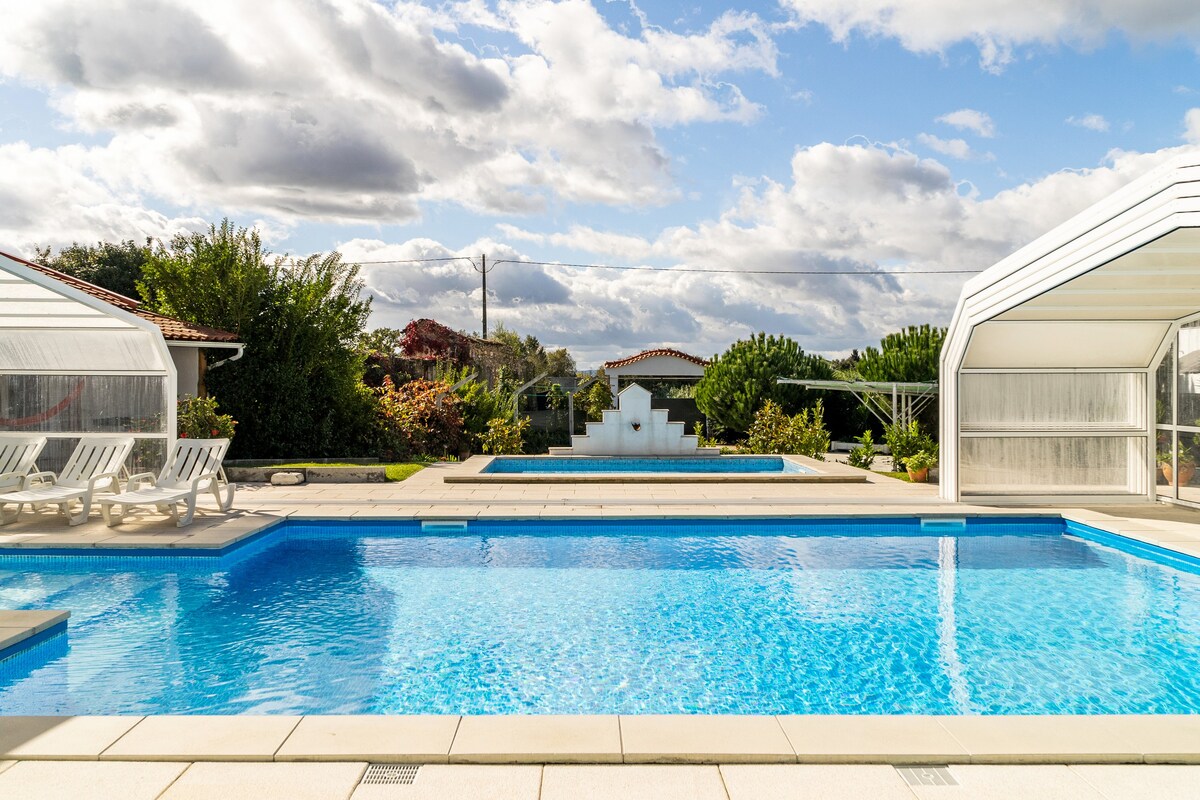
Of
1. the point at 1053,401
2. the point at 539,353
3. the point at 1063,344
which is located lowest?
the point at 1053,401

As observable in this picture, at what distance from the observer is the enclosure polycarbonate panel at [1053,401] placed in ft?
37.1

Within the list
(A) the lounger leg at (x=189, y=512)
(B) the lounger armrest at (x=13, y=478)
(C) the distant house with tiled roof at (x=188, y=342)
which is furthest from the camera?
(C) the distant house with tiled roof at (x=188, y=342)

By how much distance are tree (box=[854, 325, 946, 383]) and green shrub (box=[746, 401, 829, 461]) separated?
8.03 feet

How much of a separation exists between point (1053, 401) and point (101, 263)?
30.9m

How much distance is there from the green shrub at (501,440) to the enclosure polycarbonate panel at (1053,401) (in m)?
10.3

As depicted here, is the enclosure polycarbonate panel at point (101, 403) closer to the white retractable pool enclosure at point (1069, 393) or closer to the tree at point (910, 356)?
the white retractable pool enclosure at point (1069, 393)

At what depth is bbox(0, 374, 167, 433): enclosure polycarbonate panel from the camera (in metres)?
11.1

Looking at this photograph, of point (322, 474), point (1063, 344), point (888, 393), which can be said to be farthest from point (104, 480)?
point (888, 393)

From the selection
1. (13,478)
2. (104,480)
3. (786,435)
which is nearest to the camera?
(13,478)

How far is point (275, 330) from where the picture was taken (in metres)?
16.2
